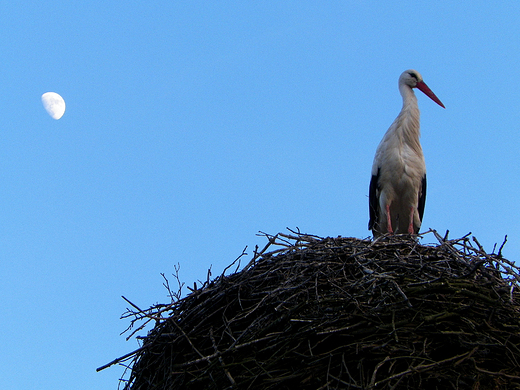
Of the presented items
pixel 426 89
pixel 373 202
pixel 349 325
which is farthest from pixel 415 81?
pixel 349 325

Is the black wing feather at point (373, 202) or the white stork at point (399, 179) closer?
the white stork at point (399, 179)

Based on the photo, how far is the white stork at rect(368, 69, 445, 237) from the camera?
5.94 meters

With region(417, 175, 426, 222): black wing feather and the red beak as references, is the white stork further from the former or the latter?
the red beak

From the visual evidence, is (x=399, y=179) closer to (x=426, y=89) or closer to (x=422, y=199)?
(x=422, y=199)

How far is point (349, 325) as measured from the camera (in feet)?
10.5

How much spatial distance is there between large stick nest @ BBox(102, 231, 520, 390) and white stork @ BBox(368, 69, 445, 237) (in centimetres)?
220

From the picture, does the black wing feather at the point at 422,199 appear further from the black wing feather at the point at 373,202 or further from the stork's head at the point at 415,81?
the stork's head at the point at 415,81

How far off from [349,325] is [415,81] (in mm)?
4232

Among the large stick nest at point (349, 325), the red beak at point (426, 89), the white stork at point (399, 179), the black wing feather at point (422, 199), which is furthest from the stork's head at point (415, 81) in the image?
the large stick nest at point (349, 325)

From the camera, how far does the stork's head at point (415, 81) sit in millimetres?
6832

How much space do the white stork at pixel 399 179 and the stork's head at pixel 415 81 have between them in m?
0.56

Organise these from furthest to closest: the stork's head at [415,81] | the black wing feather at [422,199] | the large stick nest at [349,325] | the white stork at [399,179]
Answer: the stork's head at [415,81] → the black wing feather at [422,199] → the white stork at [399,179] → the large stick nest at [349,325]

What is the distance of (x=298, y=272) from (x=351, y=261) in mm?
295

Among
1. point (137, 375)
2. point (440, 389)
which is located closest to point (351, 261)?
point (440, 389)
